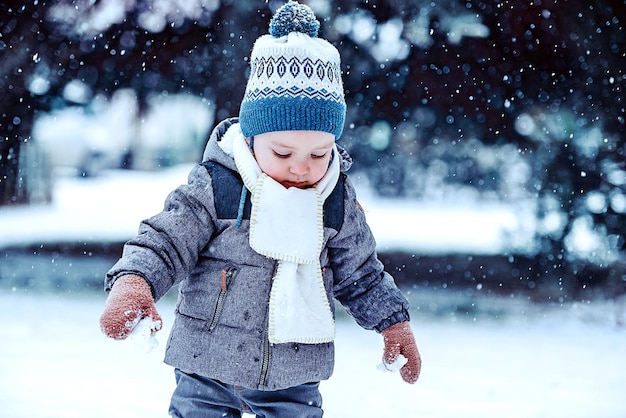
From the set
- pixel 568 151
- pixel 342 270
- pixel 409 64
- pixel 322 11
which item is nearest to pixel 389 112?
pixel 409 64

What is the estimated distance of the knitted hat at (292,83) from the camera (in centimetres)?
133

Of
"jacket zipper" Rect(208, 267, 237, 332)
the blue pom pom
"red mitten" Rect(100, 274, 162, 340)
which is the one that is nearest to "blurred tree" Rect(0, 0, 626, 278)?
the blue pom pom

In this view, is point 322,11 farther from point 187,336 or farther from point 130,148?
point 187,336

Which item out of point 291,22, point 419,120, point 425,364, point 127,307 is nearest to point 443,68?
point 419,120

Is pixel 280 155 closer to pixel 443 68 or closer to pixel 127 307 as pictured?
pixel 127 307

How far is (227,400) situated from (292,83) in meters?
0.58

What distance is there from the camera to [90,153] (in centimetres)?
563

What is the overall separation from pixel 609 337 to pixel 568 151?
1.34 meters

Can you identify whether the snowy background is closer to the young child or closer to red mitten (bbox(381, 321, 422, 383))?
red mitten (bbox(381, 321, 422, 383))

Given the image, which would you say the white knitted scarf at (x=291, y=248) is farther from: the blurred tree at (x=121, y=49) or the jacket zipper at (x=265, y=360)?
the blurred tree at (x=121, y=49)

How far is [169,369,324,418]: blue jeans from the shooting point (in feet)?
4.50

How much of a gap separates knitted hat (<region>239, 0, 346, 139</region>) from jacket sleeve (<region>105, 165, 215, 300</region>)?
14 cm

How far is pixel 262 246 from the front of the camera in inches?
52.2

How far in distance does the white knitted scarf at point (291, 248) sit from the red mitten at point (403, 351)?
0.12 m
